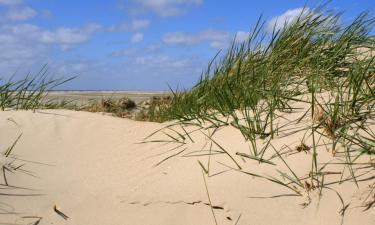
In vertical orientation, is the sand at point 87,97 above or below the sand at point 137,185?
above

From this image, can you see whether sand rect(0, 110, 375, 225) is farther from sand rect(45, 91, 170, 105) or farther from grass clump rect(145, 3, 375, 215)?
sand rect(45, 91, 170, 105)

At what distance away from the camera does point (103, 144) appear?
3.17 metres

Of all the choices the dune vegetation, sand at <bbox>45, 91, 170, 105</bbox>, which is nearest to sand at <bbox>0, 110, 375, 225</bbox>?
the dune vegetation

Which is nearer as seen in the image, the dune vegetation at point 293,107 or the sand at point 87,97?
the dune vegetation at point 293,107

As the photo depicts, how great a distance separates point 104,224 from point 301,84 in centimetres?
163

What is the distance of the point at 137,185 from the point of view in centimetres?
266

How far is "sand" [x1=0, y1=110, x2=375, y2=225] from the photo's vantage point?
2.17 m

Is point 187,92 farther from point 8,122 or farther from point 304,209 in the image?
point 304,209

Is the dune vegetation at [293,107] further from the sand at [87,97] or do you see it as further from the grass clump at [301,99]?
the sand at [87,97]

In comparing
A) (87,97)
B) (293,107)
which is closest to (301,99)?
(293,107)

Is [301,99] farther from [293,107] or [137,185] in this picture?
[137,185]

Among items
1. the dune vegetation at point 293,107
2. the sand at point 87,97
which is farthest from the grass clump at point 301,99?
the sand at point 87,97

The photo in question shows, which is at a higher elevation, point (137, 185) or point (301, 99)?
point (301, 99)

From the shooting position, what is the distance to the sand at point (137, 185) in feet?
7.13
